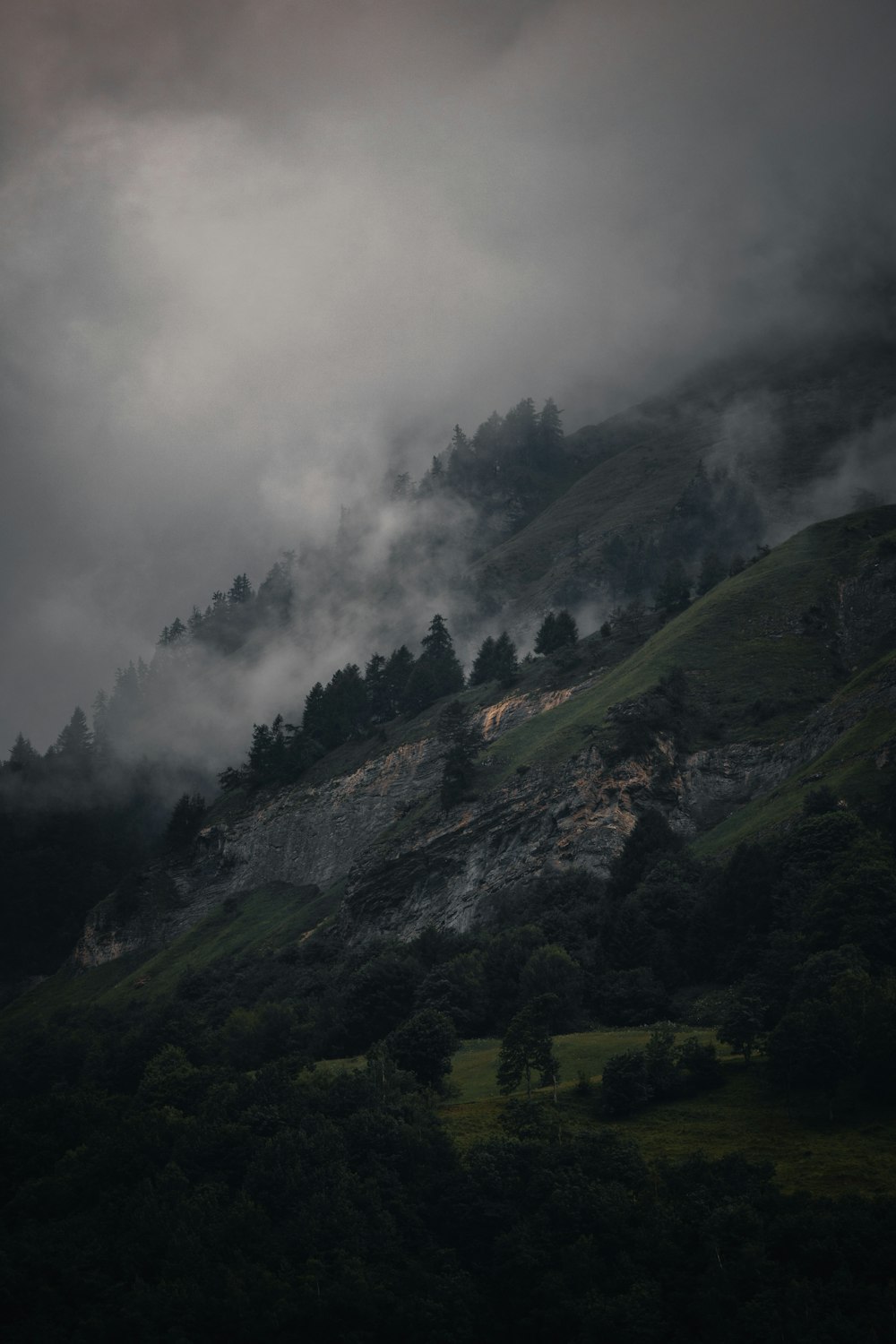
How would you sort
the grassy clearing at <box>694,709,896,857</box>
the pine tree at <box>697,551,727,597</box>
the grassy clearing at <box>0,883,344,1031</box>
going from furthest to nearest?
the pine tree at <box>697,551,727,597</box>, the grassy clearing at <box>0,883,344,1031</box>, the grassy clearing at <box>694,709,896,857</box>

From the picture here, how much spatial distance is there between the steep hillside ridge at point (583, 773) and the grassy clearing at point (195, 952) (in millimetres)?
3953

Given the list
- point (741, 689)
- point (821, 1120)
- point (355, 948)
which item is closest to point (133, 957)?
point (355, 948)

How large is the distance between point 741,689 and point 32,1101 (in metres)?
87.6

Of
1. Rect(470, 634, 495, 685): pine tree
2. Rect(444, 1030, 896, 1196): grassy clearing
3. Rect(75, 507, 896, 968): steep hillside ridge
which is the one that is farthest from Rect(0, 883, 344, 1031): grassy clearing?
Rect(444, 1030, 896, 1196): grassy clearing

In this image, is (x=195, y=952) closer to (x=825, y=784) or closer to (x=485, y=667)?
(x=485, y=667)

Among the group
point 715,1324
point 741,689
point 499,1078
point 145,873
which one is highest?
point 145,873

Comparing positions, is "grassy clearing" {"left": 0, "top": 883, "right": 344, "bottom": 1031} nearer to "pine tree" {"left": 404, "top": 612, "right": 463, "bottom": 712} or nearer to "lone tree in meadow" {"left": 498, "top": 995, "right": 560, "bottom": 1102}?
"pine tree" {"left": 404, "top": 612, "right": 463, "bottom": 712}

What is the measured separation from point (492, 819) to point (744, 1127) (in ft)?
216

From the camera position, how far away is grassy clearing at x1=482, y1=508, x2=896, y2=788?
415 ft

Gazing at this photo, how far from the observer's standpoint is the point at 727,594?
149375 millimetres

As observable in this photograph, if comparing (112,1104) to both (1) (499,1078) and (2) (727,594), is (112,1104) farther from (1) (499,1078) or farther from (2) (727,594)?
(2) (727,594)

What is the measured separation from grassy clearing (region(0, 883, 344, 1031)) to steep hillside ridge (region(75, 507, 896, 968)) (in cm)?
395

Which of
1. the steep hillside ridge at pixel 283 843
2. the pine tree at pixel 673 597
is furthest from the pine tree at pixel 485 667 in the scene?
the pine tree at pixel 673 597

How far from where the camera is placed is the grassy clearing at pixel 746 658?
12644cm
